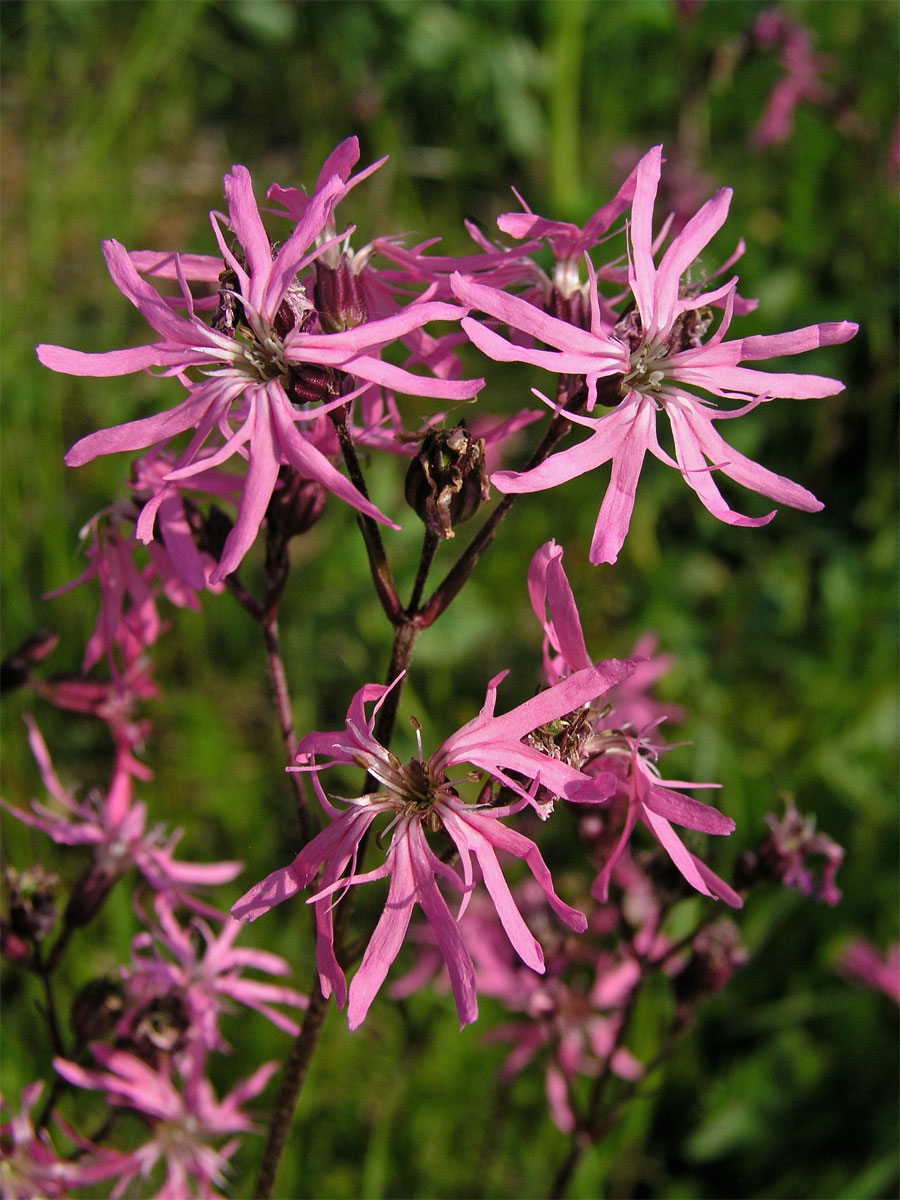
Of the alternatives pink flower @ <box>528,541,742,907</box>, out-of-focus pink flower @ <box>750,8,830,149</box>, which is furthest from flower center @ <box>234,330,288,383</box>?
out-of-focus pink flower @ <box>750,8,830,149</box>

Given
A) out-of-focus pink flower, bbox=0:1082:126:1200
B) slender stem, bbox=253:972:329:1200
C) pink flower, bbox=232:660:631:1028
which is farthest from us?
out-of-focus pink flower, bbox=0:1082:126:1200

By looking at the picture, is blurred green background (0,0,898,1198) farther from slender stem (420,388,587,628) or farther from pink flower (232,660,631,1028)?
slender stem (420,388,587,628)

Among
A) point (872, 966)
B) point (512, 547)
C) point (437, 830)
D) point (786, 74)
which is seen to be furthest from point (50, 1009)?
point (786, 74)

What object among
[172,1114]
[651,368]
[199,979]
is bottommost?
[172,1114]

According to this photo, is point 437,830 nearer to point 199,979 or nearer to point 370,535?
point 370,535

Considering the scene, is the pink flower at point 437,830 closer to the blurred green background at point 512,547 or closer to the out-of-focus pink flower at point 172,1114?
the out-of-focus pink flower at point 172,1114

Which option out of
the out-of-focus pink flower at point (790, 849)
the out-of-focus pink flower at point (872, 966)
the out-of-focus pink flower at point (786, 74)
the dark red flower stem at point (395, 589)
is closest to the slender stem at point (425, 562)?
the dark red flower stem at point (395, 589)
